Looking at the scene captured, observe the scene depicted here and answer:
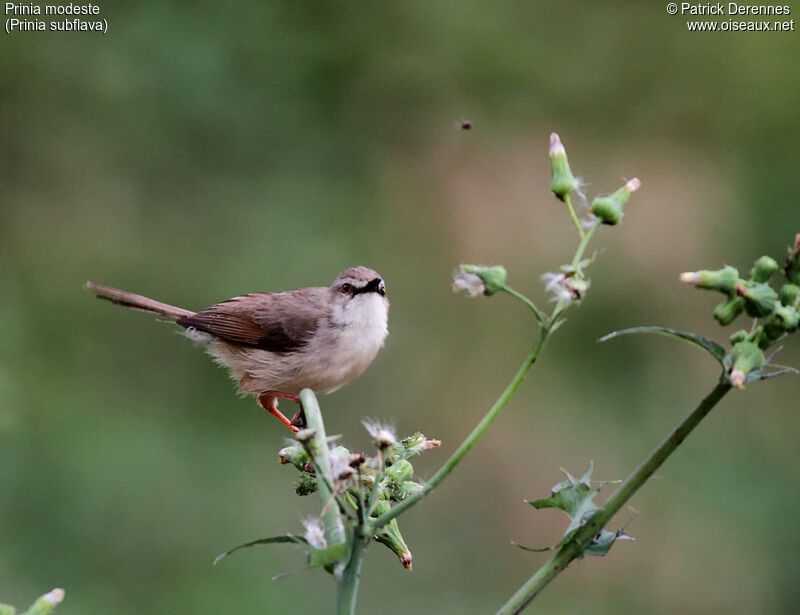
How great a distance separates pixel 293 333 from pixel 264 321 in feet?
0.75

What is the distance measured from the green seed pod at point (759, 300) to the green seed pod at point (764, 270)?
0.27 feet

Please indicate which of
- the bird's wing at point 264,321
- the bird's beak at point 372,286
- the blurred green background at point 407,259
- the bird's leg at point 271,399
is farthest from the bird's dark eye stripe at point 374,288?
the blurred green background at point 407,259

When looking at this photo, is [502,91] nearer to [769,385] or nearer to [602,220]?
[769,385]

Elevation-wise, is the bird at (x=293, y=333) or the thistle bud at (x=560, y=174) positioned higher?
the thistle bud at (x=560, y=174)

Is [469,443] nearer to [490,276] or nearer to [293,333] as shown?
[490,276]

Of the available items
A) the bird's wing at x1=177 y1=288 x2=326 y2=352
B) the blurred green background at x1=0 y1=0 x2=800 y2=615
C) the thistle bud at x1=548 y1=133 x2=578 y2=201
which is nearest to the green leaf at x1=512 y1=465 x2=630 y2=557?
the thistle bud at x1=548 y1=133 x2=578 y2=201

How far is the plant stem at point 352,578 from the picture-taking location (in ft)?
5.78

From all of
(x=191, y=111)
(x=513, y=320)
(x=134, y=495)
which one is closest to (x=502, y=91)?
(x=513, y=320)

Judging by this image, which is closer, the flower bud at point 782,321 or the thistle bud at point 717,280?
the flower bud at point 782,321

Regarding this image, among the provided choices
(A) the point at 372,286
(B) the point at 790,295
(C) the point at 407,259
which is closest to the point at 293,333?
(A) the point at 372,286

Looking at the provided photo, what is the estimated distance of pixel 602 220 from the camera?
222 centimetres

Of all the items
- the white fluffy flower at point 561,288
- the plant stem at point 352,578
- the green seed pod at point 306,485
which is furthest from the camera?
the green seed pod at point 306,485

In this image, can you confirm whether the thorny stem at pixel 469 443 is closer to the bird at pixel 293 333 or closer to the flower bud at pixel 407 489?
the flower bud at pixel 407 489

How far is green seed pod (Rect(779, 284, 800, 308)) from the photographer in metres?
1.92
